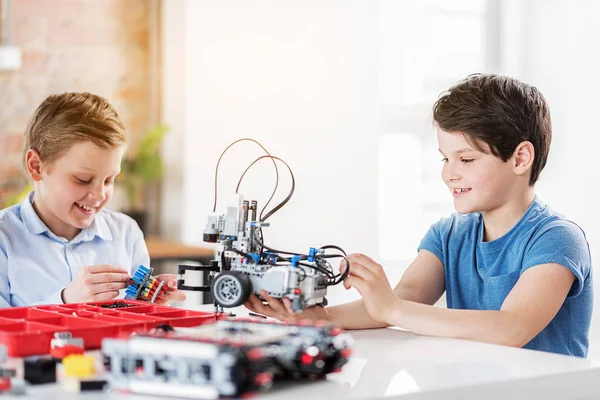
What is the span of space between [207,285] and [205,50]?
2.65 metres

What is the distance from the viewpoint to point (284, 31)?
386 cm

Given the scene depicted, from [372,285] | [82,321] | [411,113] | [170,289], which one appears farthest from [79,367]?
[411,113]

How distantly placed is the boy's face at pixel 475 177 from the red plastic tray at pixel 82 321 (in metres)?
0.63

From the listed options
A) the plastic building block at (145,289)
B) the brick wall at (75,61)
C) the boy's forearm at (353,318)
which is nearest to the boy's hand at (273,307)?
the boy's forearm at (353,318)

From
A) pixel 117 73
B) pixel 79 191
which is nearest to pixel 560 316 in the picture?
pixel 79 191

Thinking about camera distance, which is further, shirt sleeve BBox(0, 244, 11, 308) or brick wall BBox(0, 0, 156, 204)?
brick wall BBox(0, 0, 156, 204)

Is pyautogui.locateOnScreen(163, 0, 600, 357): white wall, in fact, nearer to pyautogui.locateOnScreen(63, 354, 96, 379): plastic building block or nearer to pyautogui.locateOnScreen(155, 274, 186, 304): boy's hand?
pyautogui.locateOnScreen(155, 274, 186, 304): boy's hand

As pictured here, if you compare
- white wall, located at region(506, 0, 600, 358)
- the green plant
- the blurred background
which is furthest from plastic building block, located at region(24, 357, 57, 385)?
the green plant

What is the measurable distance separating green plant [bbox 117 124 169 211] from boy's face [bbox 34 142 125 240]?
2.01m

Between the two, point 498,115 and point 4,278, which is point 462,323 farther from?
point 4,278

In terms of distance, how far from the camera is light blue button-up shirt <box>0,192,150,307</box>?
195 cm

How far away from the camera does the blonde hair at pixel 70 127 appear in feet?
6.73

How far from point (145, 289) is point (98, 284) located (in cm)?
10

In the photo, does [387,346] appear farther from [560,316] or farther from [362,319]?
[560,316]
